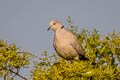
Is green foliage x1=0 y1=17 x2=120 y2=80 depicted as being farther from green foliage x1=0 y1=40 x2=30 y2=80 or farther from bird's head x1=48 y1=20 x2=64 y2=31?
bird's head x1=48 y1=20 x2=64 y2=31

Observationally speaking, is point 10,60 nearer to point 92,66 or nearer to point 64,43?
point 92,66

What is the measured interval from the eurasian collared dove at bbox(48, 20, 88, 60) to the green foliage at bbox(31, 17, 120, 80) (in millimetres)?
2446

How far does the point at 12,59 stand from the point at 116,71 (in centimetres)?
148

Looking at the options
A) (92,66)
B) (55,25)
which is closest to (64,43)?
(55,25)

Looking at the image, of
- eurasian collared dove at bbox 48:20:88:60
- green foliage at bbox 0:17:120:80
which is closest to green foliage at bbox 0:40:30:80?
green foliage at bbox 0:17:120:80

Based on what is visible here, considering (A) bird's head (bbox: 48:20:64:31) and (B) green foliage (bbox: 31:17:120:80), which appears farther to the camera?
(A) bird's head (bbox: 48:20:64:31)

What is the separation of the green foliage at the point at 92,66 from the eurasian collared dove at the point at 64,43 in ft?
8.03

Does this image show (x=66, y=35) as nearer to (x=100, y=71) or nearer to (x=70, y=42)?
(x=70, y=42)

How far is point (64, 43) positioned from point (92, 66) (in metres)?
3.18

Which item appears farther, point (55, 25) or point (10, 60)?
point (55, 25)

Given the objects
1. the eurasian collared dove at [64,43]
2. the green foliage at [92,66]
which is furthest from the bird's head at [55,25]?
the green foliage at [92,66]

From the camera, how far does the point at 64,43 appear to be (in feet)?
25.1

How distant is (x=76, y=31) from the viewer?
558 cm

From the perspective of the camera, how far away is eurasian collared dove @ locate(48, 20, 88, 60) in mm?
7539
